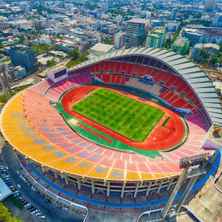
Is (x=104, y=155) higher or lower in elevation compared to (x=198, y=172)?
lower

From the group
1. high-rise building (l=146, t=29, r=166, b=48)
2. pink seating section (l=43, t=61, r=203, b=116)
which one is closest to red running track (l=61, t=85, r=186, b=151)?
pink seating section (l=43, t=61, r=203, b=116)

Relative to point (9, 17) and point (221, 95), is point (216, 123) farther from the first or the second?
point (9, 17)

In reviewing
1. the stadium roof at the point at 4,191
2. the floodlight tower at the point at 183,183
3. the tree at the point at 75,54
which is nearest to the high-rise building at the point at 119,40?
the tree at the point at 75,54

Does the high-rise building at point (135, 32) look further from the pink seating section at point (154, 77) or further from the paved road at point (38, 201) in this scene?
the paved road at point (38, 201)

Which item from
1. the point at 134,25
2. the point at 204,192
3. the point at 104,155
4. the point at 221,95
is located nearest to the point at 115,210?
the point at 104,155

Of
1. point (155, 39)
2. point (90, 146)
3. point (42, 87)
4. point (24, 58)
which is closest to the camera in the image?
point (90, 146)

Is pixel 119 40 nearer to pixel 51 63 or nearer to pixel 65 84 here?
pixel 51 63

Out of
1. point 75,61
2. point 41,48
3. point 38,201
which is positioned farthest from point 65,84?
point 41,48
